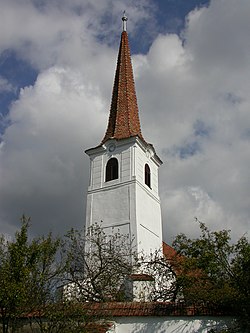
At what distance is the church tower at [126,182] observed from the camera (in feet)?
80.8

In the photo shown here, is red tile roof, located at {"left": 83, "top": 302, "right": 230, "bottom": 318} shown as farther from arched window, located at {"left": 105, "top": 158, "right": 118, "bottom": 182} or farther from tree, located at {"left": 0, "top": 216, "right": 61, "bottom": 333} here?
arched window, located at {"left": 105, "top": 158, "right": 118, "bottom": 182}

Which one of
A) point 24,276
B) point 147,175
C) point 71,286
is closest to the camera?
point 24,276

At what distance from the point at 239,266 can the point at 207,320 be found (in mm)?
1852

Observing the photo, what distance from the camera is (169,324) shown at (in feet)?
40.5

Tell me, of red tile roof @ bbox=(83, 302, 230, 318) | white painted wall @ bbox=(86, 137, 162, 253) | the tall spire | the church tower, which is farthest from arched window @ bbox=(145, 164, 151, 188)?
red tile roof @ bbox=(83, 302, 230, 318)

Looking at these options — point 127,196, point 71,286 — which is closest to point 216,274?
point 71,286

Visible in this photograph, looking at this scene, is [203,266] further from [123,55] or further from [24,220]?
[123,55]

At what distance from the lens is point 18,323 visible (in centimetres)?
1207

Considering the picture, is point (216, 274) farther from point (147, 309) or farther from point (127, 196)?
point (127, 196)

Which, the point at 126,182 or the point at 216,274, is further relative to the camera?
the point at 126,182

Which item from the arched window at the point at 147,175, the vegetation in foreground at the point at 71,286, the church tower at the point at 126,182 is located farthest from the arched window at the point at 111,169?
the vegetation in foreground at the point at 71,286

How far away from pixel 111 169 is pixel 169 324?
608 inches

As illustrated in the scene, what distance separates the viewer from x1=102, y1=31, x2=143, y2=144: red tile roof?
28281 mm

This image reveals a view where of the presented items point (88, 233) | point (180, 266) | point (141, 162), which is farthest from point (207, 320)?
point (141, 162)
